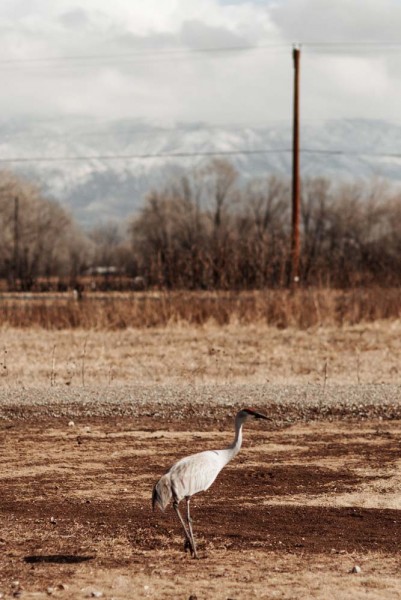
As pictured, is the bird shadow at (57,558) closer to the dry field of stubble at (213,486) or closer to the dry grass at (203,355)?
the dry field of stubble at (213,486)

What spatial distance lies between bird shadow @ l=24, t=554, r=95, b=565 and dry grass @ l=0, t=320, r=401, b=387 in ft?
30.1

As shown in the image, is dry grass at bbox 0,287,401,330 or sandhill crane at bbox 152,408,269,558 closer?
sandhill crane at bbox 152,408,269,558

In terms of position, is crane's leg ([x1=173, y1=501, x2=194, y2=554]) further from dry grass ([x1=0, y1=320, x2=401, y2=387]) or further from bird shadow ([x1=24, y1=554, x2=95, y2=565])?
dry grass ([x1=0, y1=320, x2=401, y2=387])

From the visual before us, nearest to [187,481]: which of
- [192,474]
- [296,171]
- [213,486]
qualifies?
[192,474]

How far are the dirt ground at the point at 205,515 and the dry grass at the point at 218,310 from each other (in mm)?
11341

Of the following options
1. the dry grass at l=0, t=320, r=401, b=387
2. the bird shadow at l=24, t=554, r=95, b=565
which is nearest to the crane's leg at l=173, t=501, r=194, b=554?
the bird shadow at l=24, t=554, r=95, b=565

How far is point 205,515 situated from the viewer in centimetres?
925

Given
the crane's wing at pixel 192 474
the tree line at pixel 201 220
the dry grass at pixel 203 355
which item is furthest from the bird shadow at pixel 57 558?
the tree line at pixel 201 220

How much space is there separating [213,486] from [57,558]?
2827mm

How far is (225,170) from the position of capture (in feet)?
304

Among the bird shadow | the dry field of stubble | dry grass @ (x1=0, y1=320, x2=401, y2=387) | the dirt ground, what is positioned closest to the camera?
the dirt ground

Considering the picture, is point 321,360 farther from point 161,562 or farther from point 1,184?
point 1,184

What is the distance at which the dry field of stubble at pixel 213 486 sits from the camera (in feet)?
24.5

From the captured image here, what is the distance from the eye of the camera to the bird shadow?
25.4 feet
